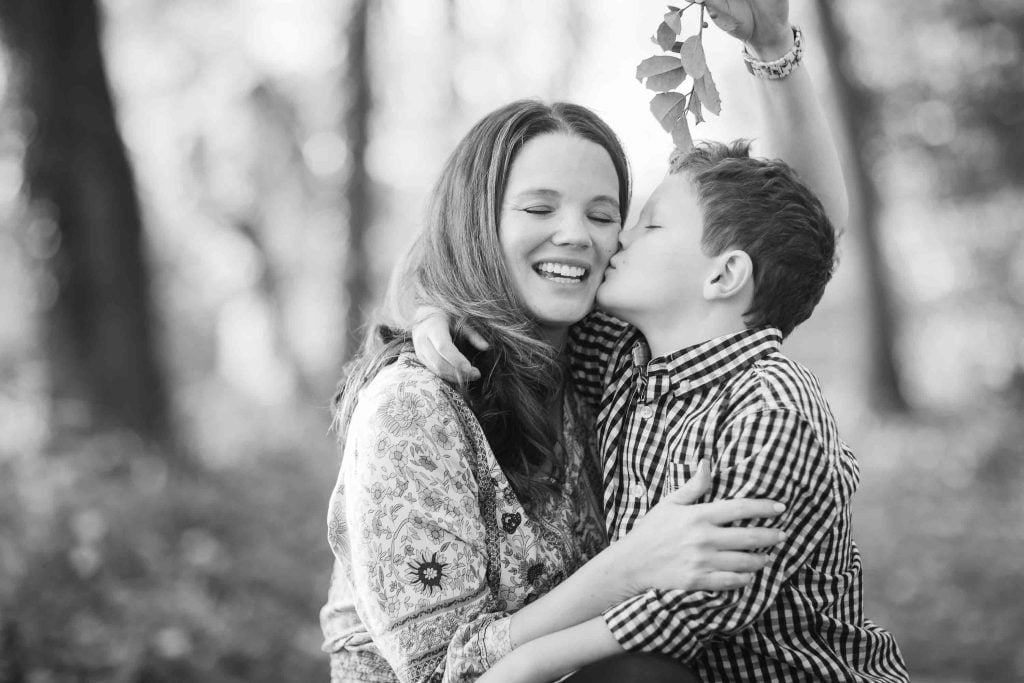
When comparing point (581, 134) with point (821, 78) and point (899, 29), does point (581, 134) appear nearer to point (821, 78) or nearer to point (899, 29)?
point (899, 29)

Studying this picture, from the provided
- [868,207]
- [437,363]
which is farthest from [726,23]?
[868,207]

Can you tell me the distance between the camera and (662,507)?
198cm

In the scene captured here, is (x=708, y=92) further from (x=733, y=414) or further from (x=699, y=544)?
(x=699, y=544)

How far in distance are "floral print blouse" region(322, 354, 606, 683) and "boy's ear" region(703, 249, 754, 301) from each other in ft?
2.01

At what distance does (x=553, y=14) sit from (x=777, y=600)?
7.60 meters

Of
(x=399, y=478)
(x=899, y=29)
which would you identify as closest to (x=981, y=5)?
(x=899, y=29)

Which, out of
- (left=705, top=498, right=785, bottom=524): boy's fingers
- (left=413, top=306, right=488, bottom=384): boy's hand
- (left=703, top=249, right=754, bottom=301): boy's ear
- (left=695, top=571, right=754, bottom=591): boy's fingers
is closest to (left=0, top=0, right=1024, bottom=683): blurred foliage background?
(left=703, top=249, right=754, bottom=301): boy's ear

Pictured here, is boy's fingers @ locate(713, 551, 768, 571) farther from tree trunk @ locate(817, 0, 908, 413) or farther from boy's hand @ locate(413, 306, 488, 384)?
tree trunk @ locate(817, 0, 908, 413)

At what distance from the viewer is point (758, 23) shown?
232cm

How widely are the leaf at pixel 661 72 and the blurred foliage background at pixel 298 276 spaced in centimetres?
9

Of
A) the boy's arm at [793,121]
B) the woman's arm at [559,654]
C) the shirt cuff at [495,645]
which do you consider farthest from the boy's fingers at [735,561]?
the boy's arm at [793,121]

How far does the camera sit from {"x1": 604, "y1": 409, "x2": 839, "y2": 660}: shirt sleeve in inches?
74.5

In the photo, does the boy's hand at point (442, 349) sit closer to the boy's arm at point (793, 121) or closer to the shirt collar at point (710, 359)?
the shirt collar at point (710, 359)

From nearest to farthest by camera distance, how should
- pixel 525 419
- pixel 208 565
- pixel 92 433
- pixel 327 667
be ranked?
pixel 525 419
pixel 327 667
pixel 208 565
pixel 92 433
